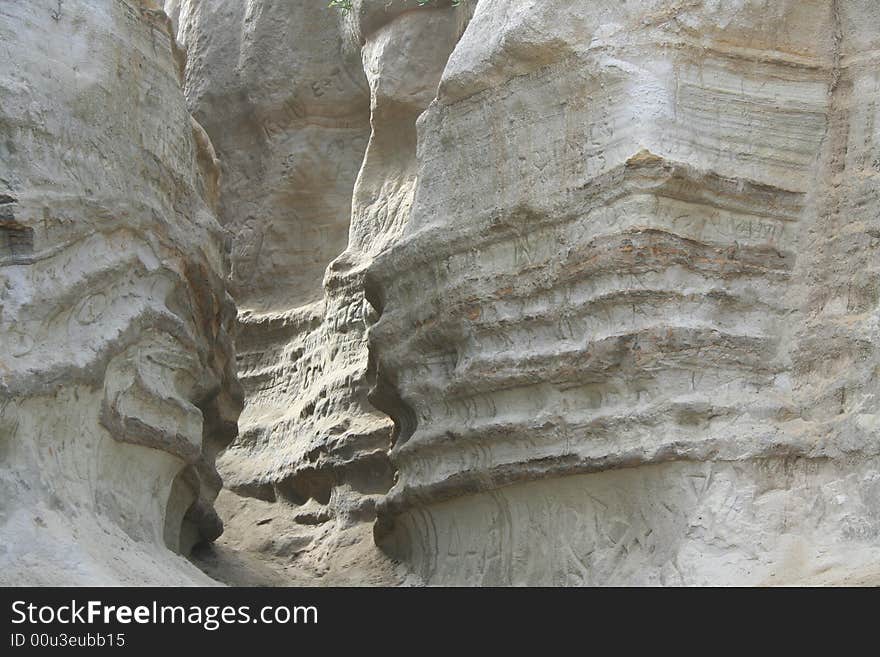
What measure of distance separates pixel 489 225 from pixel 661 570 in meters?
2.29

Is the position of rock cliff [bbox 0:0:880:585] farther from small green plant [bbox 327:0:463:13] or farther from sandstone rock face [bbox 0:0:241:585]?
small green plant [bbox 327:0:463:13]

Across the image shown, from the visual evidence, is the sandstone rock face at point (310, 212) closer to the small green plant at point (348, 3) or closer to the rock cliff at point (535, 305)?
the small green plant at point (348, 3)

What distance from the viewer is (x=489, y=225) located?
920cm

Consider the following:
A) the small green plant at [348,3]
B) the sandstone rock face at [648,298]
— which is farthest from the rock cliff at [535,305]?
the small green plant at [348,3]

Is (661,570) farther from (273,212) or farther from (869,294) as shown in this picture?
(273,212)

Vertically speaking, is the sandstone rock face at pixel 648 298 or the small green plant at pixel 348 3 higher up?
the small green plant at pixel 348 3

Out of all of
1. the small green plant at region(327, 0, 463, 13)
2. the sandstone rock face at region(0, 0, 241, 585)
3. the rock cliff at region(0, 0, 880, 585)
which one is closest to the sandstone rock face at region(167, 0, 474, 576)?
the small green plant at region(327, 0, 463, 13)

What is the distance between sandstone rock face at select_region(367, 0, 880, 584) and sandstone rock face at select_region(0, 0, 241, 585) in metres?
1.38

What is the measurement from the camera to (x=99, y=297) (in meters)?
8.33

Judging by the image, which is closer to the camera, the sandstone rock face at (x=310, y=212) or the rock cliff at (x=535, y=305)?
the rock cliff at (x=535, y=305)

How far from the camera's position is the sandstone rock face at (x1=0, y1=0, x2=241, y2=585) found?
7.51 meters

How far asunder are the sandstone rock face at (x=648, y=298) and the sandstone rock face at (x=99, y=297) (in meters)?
1.38

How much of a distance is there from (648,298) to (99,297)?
9.14 feet

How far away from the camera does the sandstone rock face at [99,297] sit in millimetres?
7512
